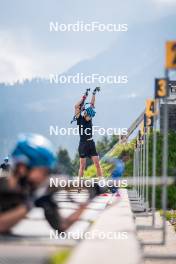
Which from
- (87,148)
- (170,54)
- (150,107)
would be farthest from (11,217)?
(87,148)

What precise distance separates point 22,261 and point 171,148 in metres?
17.8

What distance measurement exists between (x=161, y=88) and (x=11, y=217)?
257 cm

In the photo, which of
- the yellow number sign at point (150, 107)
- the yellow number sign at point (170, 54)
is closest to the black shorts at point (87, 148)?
the yellow number sign at point (150, 107)

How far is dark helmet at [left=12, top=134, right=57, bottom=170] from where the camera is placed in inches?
81.5

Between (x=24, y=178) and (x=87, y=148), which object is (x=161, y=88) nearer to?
(x=24, y=178)

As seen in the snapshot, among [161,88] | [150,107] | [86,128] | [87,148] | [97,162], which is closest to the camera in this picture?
[161,88]

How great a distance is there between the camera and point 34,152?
210cm

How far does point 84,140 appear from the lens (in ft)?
27.1

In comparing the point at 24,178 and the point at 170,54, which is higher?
the point at 170,54

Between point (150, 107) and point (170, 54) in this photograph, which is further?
point (150, 107)

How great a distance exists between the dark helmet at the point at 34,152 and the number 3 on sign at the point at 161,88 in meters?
2.32

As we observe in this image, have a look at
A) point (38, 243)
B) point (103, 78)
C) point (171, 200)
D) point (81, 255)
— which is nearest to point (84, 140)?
point (103, 78)

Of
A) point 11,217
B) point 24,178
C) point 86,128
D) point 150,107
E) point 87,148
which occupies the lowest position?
point 11,217

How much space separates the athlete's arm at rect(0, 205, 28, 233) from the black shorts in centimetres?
626
